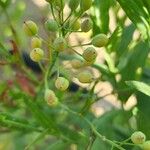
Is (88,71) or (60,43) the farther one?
(88,71)

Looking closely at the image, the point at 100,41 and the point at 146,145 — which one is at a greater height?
the point at 100,41

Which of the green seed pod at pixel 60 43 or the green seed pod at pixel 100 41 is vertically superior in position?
the green seed pod at pixel 60 43

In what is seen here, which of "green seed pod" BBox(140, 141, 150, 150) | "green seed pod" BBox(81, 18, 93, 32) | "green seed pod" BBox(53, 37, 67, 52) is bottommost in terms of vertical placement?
"green seed pod" BBox(140, 141, 150, 150)

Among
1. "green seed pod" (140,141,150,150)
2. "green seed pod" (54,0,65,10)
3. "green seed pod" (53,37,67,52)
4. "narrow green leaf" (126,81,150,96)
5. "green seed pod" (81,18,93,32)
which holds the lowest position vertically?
"green seed pod" (140,141,150,150)

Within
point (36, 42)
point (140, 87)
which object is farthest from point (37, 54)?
point (140, 87)

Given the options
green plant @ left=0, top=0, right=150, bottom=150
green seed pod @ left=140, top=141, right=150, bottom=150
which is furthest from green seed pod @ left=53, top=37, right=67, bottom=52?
green seed pod @ left=140, top=141, right=150, bottom=150

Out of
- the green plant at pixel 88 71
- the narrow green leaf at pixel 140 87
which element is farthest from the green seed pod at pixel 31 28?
the narrow green leaf at pixel 140 87

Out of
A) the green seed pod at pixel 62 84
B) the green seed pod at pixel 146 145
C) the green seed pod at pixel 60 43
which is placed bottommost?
the green seed pod at pixel 146 145

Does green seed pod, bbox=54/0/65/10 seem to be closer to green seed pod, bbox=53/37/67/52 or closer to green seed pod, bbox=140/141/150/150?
green seed pod, bbox=53/37/67/52

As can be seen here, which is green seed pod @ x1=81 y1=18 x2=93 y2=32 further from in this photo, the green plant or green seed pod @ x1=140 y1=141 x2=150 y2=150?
green seed pod @ x1=140 y1=141 x2=150 y2=150

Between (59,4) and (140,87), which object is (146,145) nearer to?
(140,87)

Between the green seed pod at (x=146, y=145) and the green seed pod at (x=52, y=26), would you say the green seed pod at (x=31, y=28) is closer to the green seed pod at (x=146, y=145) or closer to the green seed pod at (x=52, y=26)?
the green seed pod at (x=52, y=26)

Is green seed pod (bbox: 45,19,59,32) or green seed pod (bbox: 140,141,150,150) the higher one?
green seed pod (bbox: 45,19,59,32)
